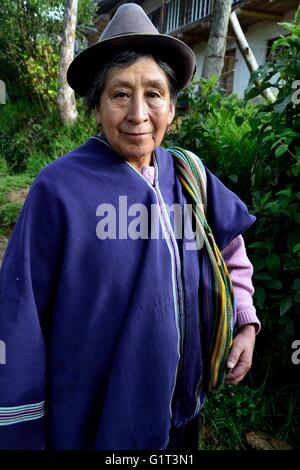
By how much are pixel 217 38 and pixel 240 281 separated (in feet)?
19.4

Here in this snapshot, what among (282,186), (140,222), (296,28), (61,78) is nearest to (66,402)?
(140,222)

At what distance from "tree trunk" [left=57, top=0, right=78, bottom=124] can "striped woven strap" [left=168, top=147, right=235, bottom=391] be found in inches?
248

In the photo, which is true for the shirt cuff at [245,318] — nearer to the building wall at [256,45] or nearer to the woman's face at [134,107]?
the woman's face at [134,107]

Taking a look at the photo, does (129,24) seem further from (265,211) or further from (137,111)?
(265,211)

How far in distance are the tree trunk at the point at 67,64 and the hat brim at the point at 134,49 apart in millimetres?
6039

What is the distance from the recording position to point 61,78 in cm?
705

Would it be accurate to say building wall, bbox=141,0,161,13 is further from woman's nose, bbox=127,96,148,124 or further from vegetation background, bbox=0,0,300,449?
woman's nose, bbox=127,96,148,124

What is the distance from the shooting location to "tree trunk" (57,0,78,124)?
6.86 meters

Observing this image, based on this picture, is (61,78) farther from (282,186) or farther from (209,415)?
(209,415)

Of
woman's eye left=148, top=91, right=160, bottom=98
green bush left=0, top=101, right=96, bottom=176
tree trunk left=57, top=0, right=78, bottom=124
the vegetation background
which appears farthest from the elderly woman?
tree trunk left=57, top=0, right=78, bottom=124

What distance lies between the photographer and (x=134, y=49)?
1.22 meters

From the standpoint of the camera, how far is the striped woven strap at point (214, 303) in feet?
4.27

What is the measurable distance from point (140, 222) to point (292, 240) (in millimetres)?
1075

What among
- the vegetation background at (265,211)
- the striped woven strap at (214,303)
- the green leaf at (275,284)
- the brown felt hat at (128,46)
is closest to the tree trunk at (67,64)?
the vegetation background at (265,211)
